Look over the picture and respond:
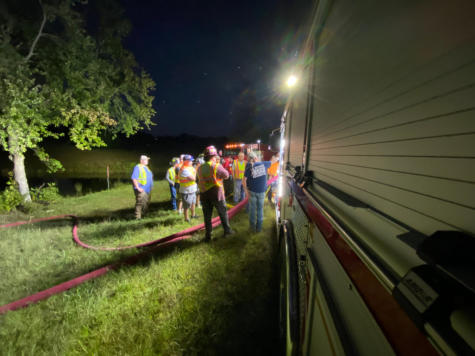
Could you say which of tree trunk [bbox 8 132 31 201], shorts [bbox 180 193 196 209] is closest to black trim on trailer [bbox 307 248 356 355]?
shorts [bbox 180 193 196 209]

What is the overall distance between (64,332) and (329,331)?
123 inches

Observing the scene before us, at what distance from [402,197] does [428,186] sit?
0.39ft

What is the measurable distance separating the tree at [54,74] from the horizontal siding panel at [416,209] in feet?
29.5

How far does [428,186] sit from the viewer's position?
653 mm

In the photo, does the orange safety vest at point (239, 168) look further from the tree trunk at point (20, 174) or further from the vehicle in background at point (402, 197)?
the tree trunk at point (20, 174)

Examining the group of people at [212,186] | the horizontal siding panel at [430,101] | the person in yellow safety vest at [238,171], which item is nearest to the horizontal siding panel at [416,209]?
the horizontal siding panel at [430,101]

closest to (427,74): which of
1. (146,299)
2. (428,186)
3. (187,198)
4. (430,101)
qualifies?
(430,101)

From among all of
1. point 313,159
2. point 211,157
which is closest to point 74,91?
point 211,157

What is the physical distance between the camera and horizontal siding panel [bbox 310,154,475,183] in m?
0.53

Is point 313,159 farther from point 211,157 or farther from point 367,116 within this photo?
point 211,157

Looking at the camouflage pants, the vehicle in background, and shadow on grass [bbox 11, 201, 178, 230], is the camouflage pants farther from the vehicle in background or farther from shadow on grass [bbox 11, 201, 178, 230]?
the vehicle in background

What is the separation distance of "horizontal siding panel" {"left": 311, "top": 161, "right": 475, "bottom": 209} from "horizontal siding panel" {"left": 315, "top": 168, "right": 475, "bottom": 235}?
0.7 inches

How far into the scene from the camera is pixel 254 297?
A: 2797 mm

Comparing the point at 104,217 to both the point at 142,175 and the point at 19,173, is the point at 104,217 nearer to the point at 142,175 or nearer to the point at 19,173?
the point at 142,175
